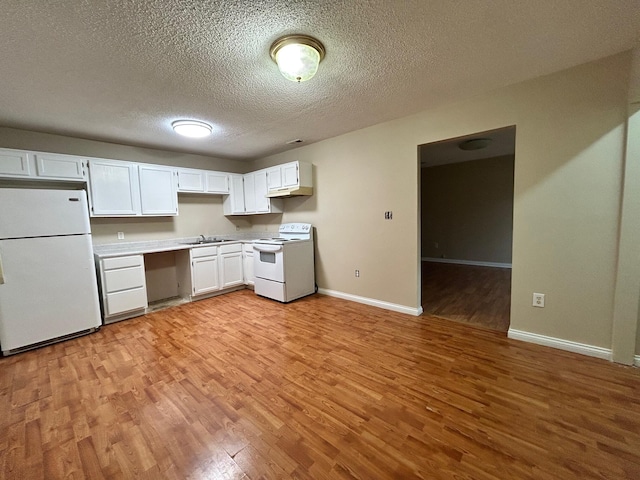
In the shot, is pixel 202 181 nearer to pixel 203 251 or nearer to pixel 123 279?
pixel 203 251

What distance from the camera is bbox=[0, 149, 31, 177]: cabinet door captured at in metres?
2.78

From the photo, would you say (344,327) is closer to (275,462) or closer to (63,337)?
(275,462)

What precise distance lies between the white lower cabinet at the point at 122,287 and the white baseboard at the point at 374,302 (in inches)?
103

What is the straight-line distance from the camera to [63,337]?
9.55 feet

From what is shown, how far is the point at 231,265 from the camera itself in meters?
4.48

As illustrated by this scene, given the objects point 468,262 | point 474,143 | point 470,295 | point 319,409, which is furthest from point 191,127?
point 468,262

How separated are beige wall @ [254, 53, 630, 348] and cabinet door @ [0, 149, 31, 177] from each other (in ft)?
13.8

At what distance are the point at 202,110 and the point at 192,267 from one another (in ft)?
7.60

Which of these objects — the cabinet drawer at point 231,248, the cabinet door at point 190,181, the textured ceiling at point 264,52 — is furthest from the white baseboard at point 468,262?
the cabinet door at point 190,181

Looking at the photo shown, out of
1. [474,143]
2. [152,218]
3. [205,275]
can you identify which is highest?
[474,143]

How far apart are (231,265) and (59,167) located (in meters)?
2.49

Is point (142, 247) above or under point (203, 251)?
above

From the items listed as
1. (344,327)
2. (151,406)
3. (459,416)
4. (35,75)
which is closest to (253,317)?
(344,327)

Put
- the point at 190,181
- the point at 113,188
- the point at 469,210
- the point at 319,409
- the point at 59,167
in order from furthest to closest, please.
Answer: the point at 469,210 < the point at 190,181 < the point at 113,188 < the point at 59,167 < the point at 319,409
